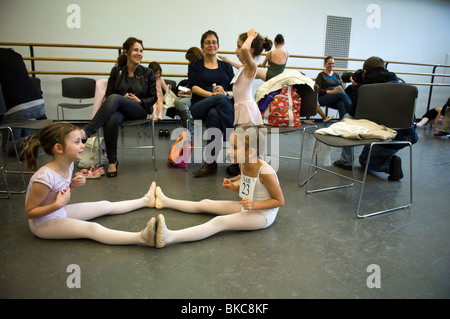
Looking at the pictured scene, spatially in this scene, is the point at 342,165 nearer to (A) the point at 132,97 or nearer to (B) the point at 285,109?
(B) the point at 285,109

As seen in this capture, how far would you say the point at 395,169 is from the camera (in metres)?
2.57

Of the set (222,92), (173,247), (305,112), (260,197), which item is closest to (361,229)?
(260,197)

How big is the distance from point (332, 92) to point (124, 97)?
3.08 m

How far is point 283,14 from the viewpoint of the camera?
553 centimetres

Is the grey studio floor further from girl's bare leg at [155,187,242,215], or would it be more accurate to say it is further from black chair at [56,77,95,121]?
black chair at [56,77,95,121]

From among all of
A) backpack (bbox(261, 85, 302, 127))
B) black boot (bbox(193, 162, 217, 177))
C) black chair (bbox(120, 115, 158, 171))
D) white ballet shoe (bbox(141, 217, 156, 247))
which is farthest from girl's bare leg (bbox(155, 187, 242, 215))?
backpack (bbox(261, 85, 302, 127))

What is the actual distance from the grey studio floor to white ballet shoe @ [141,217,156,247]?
48 mm

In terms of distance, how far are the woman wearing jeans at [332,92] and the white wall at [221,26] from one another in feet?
4.10

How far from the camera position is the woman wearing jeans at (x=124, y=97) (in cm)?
254

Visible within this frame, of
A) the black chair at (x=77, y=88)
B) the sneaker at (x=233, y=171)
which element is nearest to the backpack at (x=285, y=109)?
the sneaker at (x=233, y=171)

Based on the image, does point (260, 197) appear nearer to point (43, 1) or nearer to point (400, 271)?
point (400, 271)

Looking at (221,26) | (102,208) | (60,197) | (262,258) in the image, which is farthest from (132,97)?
(221,26)

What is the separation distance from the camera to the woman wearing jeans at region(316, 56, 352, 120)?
4438 mm

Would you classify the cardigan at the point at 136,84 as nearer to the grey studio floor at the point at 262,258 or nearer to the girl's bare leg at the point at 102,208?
the grey studio floor at the point at 262,258
